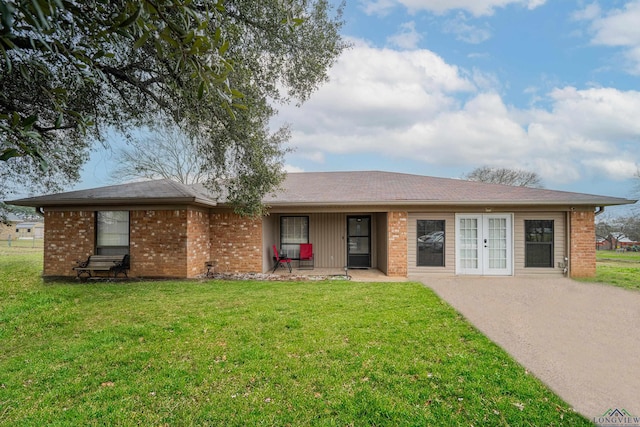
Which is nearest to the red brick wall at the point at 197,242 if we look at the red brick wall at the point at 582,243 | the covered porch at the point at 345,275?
the covered porch at the point at 345,275

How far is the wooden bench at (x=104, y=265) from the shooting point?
894cm

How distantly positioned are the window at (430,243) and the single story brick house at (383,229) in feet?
0.10

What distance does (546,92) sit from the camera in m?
12.2

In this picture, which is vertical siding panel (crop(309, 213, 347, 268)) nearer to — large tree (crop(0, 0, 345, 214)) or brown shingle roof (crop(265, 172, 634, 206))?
brown shingle roof (crop(265, 172, 634, 206))

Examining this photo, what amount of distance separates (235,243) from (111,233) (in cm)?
358

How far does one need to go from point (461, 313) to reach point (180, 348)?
177 inches

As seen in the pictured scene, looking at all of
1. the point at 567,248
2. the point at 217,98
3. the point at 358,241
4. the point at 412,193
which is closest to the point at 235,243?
the point at 358,241

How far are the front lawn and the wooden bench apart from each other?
2.83 meters

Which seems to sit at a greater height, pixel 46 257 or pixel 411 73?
pixel 411 73

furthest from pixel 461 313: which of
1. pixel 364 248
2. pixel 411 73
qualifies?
pixel 411 73

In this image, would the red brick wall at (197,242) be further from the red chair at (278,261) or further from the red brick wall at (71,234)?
the red brick wall at (71,234)

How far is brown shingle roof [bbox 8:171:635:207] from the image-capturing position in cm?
873

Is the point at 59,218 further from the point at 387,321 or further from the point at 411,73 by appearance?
the point at 411,73

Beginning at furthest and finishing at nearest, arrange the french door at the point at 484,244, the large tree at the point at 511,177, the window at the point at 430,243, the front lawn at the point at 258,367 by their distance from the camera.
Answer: the large tree at the point at 511,177, the window at the point at 430,243, the french door at the point at 484,244, the front lawn at the point at 258,367
